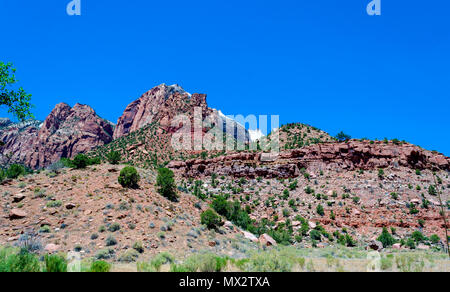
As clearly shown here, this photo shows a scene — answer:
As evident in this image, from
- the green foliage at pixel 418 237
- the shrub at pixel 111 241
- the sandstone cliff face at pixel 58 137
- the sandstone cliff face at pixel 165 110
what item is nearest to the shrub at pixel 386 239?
the green foliage at pixel 418 237

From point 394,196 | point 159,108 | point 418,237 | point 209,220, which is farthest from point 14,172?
point 159,108

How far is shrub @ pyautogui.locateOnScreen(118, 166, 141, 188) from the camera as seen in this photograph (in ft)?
71.9

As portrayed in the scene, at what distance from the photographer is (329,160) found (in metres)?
45.2

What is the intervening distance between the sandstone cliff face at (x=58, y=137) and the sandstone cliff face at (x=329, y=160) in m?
86.3

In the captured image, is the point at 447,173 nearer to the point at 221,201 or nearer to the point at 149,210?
the point at 221,201

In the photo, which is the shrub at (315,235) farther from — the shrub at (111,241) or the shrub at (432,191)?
the shrub at (111,241)

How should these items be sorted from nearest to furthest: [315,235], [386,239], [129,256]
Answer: [129,256], [386,239], [315,235]

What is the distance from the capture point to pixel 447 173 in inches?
1615

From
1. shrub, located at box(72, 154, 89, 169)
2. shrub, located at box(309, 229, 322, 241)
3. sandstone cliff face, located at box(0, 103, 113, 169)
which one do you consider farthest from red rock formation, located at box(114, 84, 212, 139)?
shrub, located at box(309, 229, 322, 241)

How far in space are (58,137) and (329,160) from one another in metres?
119

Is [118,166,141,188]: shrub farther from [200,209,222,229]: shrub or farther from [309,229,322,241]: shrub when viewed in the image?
[309,229,322,241]: shrub

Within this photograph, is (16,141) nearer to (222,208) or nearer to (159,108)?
(159,108)

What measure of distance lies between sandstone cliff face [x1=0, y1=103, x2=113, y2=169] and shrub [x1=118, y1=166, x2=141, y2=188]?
102 metres

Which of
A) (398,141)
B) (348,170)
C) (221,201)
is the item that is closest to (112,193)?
(221,201)
